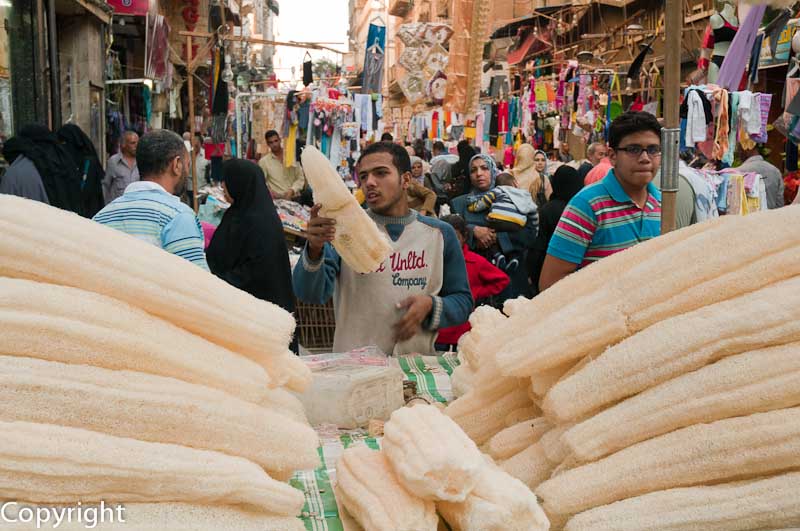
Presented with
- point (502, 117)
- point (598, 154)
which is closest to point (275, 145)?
point (598, 154)

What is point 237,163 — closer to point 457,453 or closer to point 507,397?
point 507,397

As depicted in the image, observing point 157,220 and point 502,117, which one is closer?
point 157,220

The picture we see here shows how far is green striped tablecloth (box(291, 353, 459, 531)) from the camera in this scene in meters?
1.78

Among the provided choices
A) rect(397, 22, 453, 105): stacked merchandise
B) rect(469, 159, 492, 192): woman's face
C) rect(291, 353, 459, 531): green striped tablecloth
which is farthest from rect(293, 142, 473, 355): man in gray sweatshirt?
rect(397, 22, 453, 105): stacked merchandise

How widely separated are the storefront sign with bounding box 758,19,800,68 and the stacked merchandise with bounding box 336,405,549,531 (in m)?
9.58

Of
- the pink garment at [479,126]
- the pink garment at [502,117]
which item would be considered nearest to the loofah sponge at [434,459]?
the pink garment at [479,126]

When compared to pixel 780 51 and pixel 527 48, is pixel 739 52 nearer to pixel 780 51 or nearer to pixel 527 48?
pixel 780 51

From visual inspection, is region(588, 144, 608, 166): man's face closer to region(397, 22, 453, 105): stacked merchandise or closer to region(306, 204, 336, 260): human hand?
region(397, 22, 453, 105): stacked merchandise

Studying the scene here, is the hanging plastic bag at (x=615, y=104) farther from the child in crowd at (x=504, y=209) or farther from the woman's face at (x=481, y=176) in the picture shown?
the child in crowd at (x=504, y=209)

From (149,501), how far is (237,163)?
4.16 meters

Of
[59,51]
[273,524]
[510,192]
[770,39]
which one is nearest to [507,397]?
[273,524]

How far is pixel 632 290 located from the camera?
70.3 inches

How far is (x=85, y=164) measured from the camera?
29.1 feet

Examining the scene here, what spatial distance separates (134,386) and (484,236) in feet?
20.6
